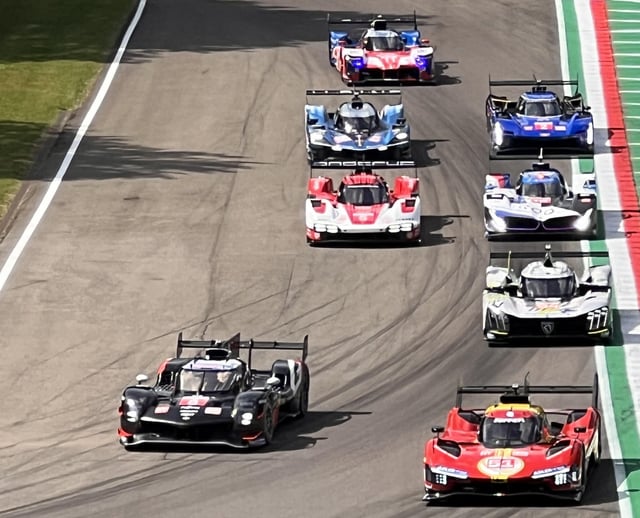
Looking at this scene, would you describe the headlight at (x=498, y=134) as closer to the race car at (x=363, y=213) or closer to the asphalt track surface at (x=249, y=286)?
the asphalt track surface at (x=249, y=286)

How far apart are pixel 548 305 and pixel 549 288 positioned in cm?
48

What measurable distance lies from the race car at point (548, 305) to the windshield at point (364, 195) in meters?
5.79

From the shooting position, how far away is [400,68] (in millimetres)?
58531

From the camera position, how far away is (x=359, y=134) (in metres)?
51.8

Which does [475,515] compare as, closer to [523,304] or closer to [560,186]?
[523,304]

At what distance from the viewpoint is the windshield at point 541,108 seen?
52281 mm

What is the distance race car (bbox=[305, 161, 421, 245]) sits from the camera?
45.9 metres

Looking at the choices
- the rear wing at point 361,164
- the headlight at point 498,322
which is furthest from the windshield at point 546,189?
the headlight at point 498,322

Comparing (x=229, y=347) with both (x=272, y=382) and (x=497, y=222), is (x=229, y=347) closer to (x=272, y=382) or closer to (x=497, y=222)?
(x=272, y=382)

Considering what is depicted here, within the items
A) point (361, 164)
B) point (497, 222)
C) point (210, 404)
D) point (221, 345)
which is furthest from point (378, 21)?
point (210, 404)

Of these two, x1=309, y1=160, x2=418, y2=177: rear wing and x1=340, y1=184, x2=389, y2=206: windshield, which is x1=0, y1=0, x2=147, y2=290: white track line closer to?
x1=309, y1=160, x2=418, y2=177: rear wing

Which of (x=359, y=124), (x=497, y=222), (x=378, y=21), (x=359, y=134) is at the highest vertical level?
(x=497, y=222)

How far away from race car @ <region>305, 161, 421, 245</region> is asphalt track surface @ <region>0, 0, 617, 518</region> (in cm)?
49

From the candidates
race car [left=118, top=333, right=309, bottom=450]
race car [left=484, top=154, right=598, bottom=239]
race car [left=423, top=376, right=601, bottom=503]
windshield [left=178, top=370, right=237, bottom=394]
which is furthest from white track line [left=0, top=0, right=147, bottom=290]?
race car [left=423, top=376, right=601, bottom=503]
